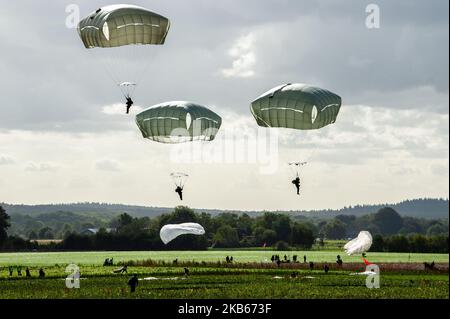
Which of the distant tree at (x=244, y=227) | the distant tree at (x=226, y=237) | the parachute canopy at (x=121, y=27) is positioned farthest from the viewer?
the distant tree at (x=244, y=227)

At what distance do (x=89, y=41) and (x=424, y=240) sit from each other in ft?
288

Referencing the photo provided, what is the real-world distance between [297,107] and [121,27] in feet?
37.9

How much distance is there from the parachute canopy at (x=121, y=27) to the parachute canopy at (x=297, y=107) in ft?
25.1

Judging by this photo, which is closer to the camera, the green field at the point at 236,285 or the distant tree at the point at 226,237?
the green field at the point at 236,285

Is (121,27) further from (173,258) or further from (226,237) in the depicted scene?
(226,237)

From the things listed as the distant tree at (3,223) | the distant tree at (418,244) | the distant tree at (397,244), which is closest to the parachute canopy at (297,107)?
the distant tree at (3,223)

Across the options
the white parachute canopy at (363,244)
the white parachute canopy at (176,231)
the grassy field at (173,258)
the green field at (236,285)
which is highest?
the white parachute canopy at (176,231)

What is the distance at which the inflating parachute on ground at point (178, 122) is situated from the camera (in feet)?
176

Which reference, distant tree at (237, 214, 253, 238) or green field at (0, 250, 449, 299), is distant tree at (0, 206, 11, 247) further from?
distant tree at (237, 214, 253, 238)

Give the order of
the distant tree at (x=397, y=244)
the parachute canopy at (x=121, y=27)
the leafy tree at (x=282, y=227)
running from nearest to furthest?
1. the parachute canopy at (x=121, y=27)
2. the distant tree at (x=397, y=244)
3. the leafy tree at (x=282, y=227)

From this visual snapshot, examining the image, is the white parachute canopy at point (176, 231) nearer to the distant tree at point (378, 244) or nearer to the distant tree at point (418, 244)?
the distant tree at point (378, 244)

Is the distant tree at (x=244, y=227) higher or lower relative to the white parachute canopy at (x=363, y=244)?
higher

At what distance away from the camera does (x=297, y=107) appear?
49.2 m

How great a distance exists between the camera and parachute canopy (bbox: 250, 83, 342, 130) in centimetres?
4903
